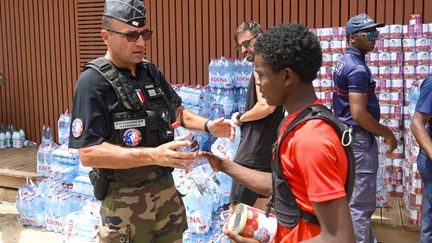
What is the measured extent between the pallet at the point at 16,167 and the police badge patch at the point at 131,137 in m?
5.06

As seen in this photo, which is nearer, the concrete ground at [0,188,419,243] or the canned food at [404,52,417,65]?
the concrete ground at [0,188,419,243]

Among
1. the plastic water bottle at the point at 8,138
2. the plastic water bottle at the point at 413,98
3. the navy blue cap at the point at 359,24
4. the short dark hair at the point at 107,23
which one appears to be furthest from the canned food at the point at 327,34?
the plastic water bottle at the point at 8,138

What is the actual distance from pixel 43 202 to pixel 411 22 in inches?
213

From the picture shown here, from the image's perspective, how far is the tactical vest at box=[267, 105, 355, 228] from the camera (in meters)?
1.81

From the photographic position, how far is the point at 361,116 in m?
4.21

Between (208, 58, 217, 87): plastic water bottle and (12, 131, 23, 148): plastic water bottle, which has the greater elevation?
(208, 58, 217, 87): plastic water bottle

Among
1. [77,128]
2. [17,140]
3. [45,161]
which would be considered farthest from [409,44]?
[17,140]

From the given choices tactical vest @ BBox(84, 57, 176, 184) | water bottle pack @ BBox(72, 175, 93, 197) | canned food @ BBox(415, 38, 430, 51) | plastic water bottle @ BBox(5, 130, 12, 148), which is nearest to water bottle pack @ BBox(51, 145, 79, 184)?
water bottle pack @ BBox(72, 175, 93, 197)

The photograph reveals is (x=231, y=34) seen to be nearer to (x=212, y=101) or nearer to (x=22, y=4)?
(x=212, y=101)

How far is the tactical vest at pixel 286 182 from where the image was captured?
1.81 meters

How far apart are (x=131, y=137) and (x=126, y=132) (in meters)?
0.04

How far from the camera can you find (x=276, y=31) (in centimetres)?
194

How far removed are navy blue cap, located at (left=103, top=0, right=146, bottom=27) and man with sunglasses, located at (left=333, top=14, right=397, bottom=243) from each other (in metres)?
2.15

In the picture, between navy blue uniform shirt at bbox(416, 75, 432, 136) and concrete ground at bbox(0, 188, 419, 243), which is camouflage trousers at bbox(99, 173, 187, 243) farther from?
concrete ground at bbox(0, 188, 419, 243)
